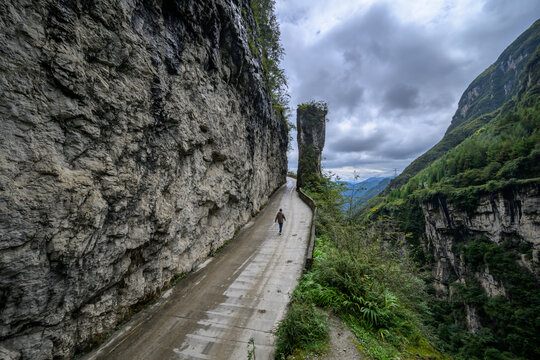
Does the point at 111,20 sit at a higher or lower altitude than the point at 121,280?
A: higher

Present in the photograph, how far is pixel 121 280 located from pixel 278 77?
27.3m

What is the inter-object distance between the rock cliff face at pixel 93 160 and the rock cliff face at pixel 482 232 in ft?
214

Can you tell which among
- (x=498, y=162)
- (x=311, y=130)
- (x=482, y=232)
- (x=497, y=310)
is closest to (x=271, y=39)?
(x=311, y=130)

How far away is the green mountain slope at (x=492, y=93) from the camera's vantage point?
151 meters

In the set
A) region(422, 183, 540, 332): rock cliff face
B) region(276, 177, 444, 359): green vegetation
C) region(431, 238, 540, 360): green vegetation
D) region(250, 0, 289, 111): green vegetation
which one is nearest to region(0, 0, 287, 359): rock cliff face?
region(276, 177, 444, 359): green vegetation

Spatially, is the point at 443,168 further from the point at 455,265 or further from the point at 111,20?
the point at 111,20

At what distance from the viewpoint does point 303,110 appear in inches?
1893

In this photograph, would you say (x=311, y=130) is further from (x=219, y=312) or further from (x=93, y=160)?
(x=93, y=160)

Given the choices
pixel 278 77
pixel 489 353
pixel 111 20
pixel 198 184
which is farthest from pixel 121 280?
pixel 489 353

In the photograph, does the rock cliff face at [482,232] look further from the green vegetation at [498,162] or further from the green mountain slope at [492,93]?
the green mountain slope at [492,93]

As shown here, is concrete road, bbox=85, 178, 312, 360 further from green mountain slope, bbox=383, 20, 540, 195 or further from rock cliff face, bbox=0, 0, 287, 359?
green mountain slope, bbox=383, 20, 540, 195

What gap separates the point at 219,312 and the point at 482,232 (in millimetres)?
79610

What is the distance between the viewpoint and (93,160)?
553 cm

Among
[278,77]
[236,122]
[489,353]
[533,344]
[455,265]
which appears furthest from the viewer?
[455,265]
